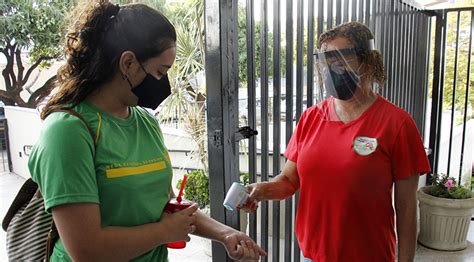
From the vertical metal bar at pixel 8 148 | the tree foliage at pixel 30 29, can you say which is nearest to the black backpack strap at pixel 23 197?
the tree foliage at pixel 30 29

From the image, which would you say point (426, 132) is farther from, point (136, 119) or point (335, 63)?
point (136, 119)

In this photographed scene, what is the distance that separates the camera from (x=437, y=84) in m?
3.76

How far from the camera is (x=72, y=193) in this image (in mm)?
801

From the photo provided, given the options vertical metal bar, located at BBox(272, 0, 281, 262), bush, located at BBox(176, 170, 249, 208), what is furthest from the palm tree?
vertical metal bar, located at BBox(272, 0, 281, 262)

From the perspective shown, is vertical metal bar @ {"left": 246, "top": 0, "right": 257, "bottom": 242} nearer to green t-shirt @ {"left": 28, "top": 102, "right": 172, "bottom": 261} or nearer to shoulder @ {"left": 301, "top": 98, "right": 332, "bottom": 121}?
shoulder @ {"left": 301, "top": 98, "right": 332, "bottom": 121}

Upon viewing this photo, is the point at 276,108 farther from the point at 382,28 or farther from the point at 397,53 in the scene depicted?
the point at 397,53

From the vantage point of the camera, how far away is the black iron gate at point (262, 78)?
1425mm

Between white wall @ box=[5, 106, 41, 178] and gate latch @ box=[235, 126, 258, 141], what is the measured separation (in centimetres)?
439

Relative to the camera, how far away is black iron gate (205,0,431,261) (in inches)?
56.1

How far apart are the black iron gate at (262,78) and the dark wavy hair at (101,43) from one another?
458mm

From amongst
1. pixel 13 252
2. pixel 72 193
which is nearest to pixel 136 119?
pixel 72 193

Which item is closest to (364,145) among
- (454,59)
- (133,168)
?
(133,168)

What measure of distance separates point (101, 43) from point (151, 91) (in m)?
0.17

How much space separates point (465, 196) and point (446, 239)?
1.22ft
